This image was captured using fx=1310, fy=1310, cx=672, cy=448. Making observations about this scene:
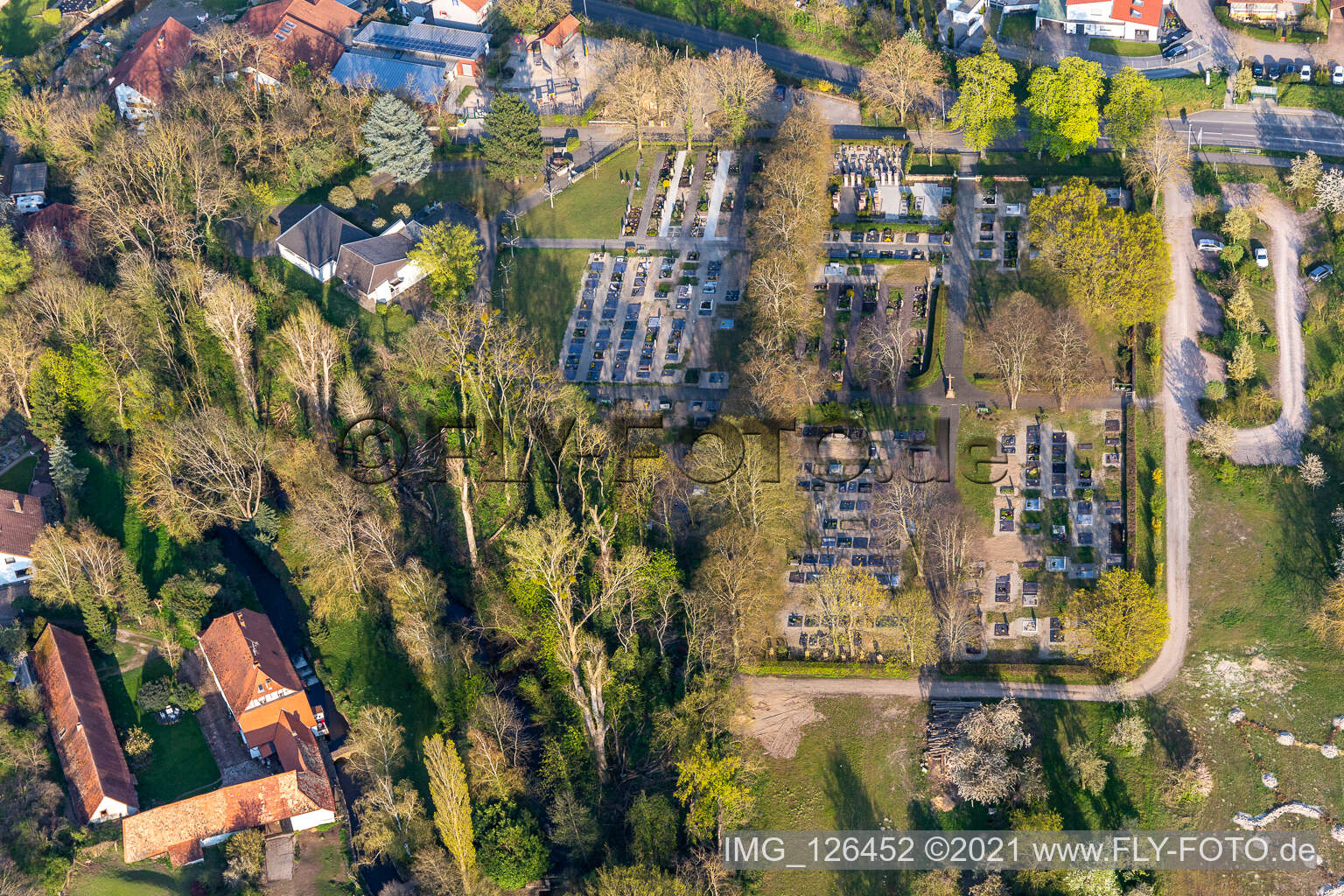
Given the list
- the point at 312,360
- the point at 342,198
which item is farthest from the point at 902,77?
the point at 312,360

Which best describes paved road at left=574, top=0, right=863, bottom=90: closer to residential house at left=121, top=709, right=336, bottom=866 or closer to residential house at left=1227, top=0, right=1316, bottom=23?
residential house at left=1227, top=0, right=1316, bottom=23

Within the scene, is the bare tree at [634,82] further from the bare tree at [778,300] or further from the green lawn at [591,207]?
the bare tree at [778,300]

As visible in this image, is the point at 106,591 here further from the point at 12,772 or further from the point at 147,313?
the point at 147,313

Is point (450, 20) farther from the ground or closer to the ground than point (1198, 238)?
farther from the ground

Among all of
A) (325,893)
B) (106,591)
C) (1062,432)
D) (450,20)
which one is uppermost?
(450,20)

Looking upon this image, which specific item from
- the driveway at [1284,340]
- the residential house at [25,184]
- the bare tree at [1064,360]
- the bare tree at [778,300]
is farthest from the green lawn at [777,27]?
the residential house at [25,184]

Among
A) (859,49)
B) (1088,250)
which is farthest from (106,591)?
(859,49)
